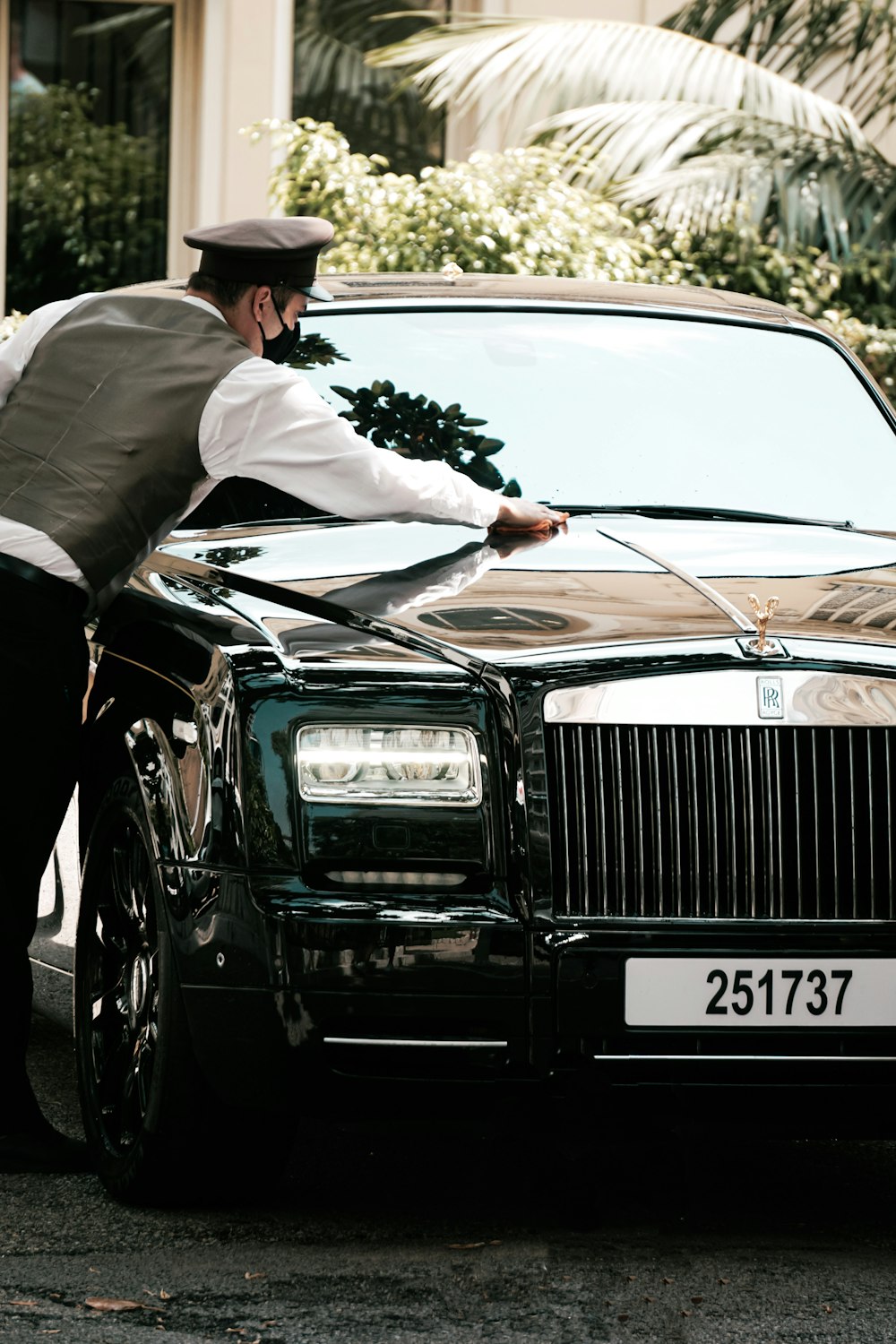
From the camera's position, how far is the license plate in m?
3.20

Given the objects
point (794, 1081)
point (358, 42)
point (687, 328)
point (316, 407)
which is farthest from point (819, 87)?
point (794, 1081)

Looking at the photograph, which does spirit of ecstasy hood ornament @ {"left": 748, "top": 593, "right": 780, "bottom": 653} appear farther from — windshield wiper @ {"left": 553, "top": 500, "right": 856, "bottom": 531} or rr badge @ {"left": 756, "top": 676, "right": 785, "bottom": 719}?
windshield wiper @ {"left": 553, "top": 500, "right": 856, "bottom": 531}

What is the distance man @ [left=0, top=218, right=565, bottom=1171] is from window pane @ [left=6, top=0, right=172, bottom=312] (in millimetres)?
9368

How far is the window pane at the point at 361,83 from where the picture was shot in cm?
1334

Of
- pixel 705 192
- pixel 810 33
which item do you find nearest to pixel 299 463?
pixel 705 192

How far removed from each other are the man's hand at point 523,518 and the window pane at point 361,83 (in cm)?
971

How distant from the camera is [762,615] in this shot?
11.1 ft

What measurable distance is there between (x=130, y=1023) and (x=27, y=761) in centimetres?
53

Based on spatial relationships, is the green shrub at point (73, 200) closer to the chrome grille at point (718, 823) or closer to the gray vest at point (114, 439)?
the gray vest at point (114, 439)

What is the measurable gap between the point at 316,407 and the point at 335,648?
733mm

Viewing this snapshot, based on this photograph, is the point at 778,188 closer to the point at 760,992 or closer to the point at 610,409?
the point at 610,409

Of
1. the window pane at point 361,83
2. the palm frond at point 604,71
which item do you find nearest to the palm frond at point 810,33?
the palm frond at point 604,71

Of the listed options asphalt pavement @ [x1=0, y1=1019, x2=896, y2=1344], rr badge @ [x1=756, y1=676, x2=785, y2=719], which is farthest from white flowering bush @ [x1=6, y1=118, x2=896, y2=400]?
rr badge @ [x1=756, y1=676, x2=785, y2=719]

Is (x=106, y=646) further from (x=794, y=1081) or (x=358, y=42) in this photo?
(x=358, y=42)
